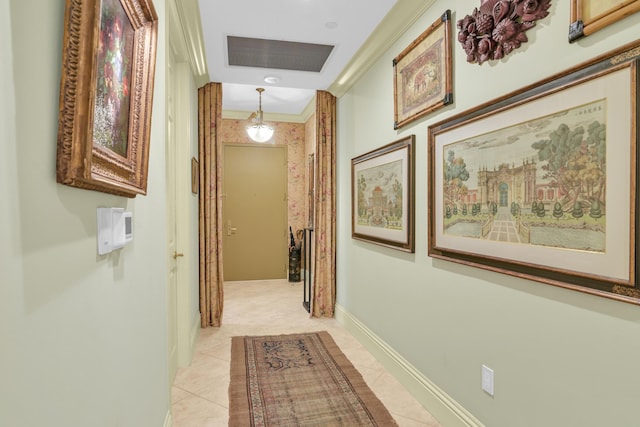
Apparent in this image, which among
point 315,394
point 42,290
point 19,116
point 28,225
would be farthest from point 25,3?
point 315,394

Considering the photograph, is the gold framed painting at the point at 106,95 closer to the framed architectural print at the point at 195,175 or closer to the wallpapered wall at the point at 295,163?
the framed architectural print at the point at 195,175

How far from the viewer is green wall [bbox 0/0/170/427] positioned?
0.55m

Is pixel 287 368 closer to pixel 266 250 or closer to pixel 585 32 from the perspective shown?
pixel 585 32

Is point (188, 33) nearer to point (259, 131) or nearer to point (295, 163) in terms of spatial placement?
point (259, 131)

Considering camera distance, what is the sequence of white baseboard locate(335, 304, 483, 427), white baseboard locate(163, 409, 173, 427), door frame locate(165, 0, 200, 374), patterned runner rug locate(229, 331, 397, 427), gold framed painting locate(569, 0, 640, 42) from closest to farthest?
gold framed painting locate(569, 0, 640, 42), white baseboard locate(163, 409, 173, 427), white baseboard locate(335, 304, 483, 427), patterned runner rug locate(229, 331, 397, 427), door frame locate(165, 0, 200, 374)

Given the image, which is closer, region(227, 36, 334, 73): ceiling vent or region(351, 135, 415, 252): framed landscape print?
region(351, 135, 415, 252): framed landscape print

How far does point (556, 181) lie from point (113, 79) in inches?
57.5

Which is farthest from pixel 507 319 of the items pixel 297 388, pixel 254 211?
pixel 254 211

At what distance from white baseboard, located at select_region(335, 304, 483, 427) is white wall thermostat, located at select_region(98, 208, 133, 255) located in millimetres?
1768

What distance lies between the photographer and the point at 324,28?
2.60m

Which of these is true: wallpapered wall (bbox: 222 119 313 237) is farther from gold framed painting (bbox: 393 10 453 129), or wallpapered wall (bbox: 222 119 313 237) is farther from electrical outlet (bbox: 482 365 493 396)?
electrical outlet (bbox: 482 365 493 396)

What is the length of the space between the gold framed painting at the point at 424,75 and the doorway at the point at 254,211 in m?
3.55

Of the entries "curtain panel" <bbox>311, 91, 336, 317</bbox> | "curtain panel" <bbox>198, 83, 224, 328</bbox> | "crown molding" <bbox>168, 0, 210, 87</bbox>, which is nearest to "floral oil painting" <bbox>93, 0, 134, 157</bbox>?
"crown molding" <bbox>168, 0, 210, 87</bbox>

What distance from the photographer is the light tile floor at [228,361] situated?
2.15 meters
